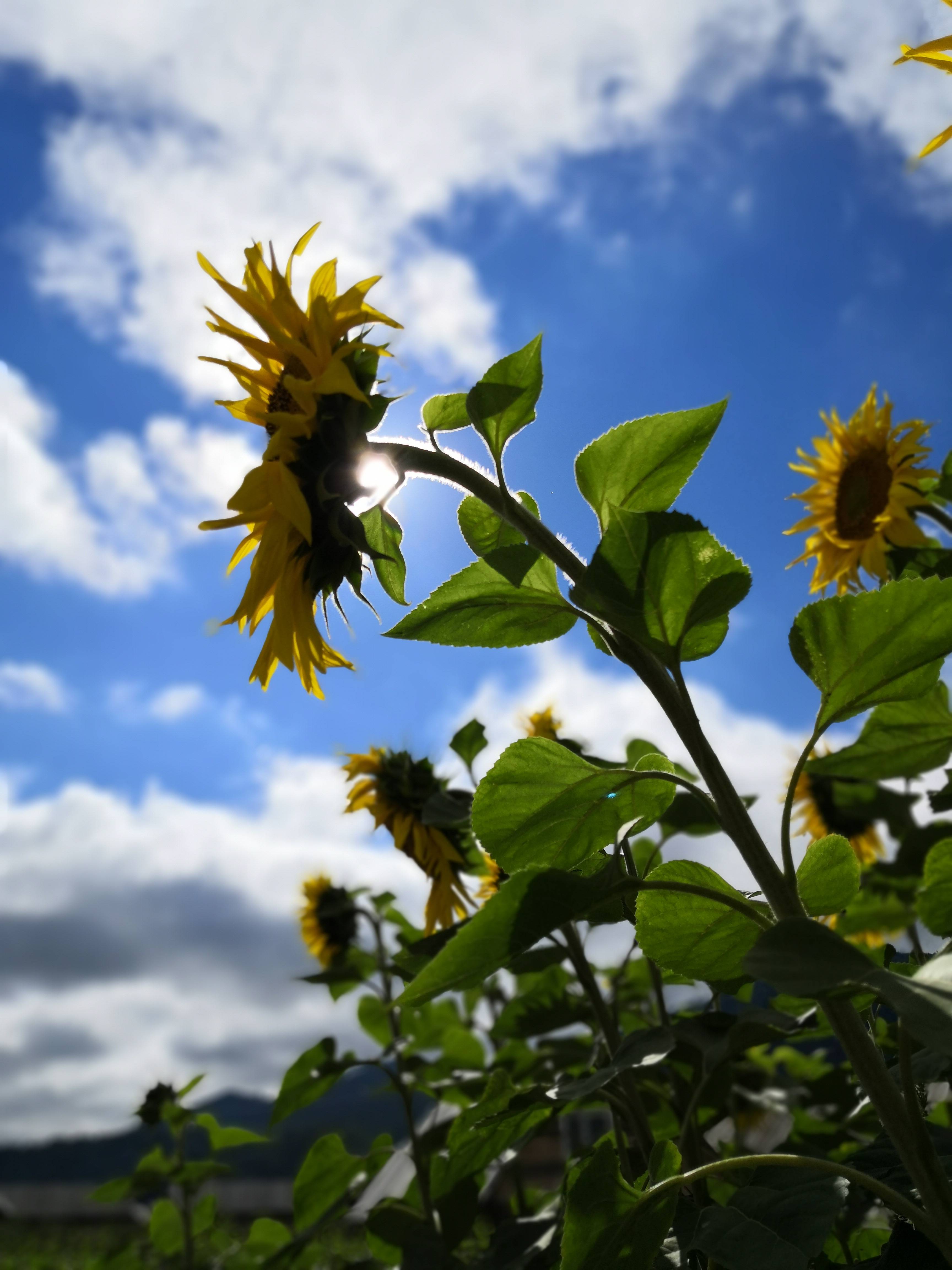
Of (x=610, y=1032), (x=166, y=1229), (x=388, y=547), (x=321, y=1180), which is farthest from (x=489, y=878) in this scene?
(x=166, y=1229)

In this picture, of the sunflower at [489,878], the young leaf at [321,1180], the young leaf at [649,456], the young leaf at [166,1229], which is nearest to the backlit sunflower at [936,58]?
the young leaf at [649,456]

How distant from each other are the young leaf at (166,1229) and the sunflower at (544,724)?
5.59ft

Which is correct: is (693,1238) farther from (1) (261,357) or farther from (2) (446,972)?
(1) (261,357)

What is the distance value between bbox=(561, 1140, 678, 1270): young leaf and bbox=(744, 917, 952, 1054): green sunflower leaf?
0.27 m

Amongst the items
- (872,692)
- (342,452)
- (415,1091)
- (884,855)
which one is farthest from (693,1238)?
(884,855)

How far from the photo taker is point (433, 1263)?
1403 millimetres

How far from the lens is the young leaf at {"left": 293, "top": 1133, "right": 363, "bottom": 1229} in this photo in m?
1.75

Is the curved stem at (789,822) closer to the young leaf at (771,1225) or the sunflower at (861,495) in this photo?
the young leaf at (771,1225)

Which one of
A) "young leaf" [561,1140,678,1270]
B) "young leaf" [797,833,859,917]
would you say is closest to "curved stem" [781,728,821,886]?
"young leaf" [797,833,859,917]

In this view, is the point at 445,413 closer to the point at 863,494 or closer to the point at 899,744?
the point at 899,744

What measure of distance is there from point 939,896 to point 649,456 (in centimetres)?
41

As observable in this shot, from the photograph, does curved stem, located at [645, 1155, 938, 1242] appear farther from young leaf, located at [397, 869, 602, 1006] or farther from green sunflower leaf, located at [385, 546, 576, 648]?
green sunflower leaf, located at [385, 546, 576, 648]

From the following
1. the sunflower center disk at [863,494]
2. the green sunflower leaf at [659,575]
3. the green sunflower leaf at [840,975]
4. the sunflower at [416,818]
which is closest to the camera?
the green sunflower leaf at [840,975]

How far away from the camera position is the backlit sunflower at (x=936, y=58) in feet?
3.41
